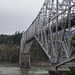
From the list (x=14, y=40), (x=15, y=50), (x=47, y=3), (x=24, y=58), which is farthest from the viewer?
(x=14, y=40)

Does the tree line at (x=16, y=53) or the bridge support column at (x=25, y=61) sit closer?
the bridge support column at (x=25, y=61)

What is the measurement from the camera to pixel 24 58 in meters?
71.8

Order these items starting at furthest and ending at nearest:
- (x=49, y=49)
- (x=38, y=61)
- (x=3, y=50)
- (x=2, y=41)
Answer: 1. (x=2, y=41)
2. (x=3, y=50)
3. (x=38, y=61)
4. (x=49, y=49)

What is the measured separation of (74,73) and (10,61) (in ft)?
322

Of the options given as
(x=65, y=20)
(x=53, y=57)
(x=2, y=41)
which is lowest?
(x=53, y=57)

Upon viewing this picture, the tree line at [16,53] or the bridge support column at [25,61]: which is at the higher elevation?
the tree line at [16,53]

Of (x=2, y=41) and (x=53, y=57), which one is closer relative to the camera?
(x=53, y=57)

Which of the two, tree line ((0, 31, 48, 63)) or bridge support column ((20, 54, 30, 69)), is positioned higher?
tree line ((0, 31, 48, 63))

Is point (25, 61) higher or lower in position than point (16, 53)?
lower

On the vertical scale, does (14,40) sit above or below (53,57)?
above

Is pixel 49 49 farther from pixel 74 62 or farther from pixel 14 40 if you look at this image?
pixel 14 40

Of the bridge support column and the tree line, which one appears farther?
the tree line

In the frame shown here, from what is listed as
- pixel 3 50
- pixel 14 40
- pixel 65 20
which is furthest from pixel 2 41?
pixel 65 20

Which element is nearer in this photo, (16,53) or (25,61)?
(25,61)
